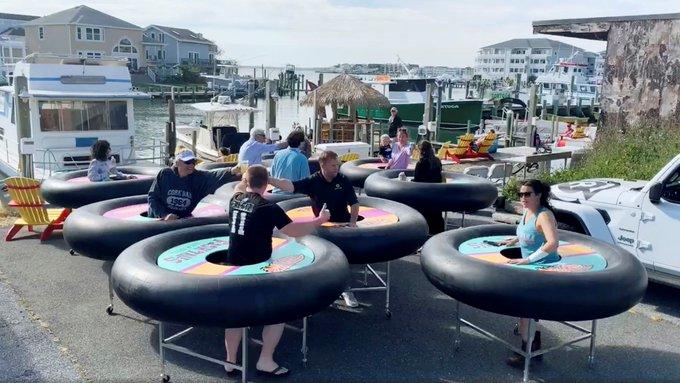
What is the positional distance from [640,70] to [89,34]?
56394 millimetres

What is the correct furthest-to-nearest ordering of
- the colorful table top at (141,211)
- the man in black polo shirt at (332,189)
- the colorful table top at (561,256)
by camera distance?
the colorful table top at (141,211)
the man in black polo shirt at (332,189)
the colorful table top at (561,256)

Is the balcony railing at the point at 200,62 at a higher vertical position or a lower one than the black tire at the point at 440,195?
higher

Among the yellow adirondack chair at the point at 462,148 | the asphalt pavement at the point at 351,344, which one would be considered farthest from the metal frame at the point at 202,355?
the yellow adirondack chair at the point at 462,148

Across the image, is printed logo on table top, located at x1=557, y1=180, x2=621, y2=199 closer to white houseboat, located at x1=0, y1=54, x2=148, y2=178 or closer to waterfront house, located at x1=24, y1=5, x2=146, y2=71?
white houseboat, located at x1=0, y1=54, x2=148, y2=178

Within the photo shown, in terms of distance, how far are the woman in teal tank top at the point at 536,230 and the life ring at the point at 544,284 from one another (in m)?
0.13

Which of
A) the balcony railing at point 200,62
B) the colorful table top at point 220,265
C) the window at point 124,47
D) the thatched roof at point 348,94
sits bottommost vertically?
the colorful table top at point 220,265

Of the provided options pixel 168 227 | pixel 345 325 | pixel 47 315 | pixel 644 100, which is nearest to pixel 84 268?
pixel 47 315

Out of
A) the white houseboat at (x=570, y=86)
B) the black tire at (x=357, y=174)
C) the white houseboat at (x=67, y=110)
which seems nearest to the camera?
the black tire at (x=357, y=174)

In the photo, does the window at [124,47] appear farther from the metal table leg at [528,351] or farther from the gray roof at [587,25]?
the metal table leg at [528,351]

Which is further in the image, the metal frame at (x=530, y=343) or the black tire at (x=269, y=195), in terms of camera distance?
the black tire at (x=269, y=195)

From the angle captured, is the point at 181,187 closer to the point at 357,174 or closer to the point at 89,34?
the point at 357,174

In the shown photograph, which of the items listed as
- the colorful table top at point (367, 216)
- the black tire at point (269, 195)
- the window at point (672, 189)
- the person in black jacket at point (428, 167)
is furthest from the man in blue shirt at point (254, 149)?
the window at point (672, 189)

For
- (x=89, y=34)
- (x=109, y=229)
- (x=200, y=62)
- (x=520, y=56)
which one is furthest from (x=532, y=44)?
(x=109, y=229)

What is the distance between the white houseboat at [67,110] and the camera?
13414 millimetres
